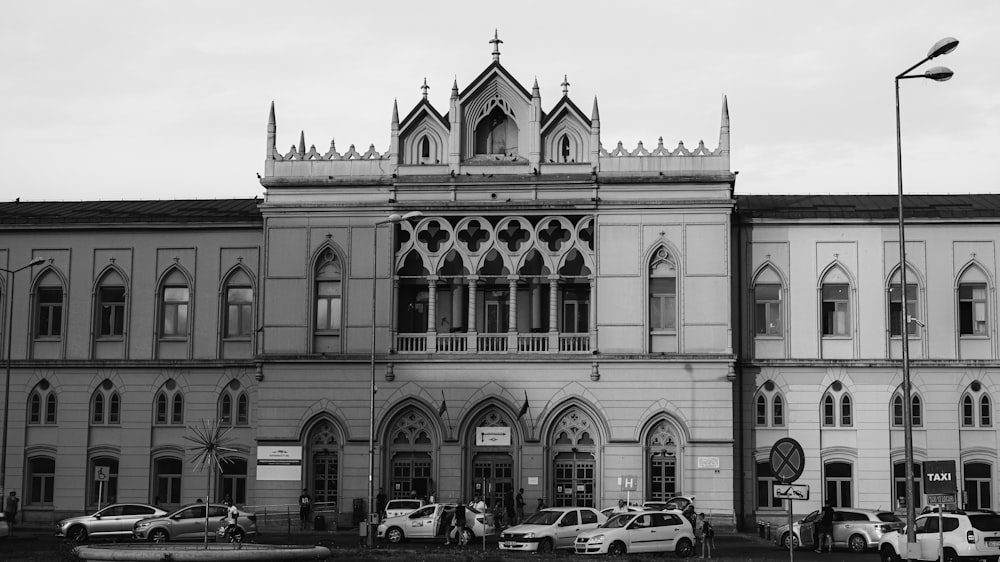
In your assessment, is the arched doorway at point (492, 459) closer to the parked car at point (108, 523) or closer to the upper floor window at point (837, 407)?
the upper floor window at point (837, 407)

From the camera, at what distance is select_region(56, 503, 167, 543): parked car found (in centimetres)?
4984

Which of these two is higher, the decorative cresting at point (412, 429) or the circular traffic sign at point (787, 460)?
the decorative cresting at point (412, 429)

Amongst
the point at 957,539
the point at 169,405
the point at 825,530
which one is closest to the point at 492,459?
the point at 169,405

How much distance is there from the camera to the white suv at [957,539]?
3803 centimetres

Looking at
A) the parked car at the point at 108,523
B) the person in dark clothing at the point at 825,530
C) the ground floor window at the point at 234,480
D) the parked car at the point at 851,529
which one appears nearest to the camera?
the person in dark clothing at the point at 825,530

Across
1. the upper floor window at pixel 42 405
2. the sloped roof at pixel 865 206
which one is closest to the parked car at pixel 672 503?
the sloped roof at pixel 865 206

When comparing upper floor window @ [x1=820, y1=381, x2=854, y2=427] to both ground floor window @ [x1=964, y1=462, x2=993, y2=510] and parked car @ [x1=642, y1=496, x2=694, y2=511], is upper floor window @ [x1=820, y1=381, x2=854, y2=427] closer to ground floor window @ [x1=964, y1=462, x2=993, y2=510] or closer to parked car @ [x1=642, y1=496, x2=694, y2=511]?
ground floor window @ [x1=964, y1=462, x2=993, y2=510]

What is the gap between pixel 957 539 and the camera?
126 feet

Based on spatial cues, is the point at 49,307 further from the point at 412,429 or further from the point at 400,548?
the point at 400,548

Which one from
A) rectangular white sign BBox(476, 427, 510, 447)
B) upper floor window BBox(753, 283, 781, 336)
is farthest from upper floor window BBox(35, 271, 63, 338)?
upper floor window BBox(753, 283, 781, 336)

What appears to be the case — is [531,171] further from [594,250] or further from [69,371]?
[69,371]

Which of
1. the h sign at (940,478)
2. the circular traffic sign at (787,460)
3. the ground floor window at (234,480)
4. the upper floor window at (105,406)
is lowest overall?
the ground floor window at (234,480)

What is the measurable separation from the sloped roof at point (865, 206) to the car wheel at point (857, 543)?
1563 centimetres

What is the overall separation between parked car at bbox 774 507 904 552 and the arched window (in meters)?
30.9
